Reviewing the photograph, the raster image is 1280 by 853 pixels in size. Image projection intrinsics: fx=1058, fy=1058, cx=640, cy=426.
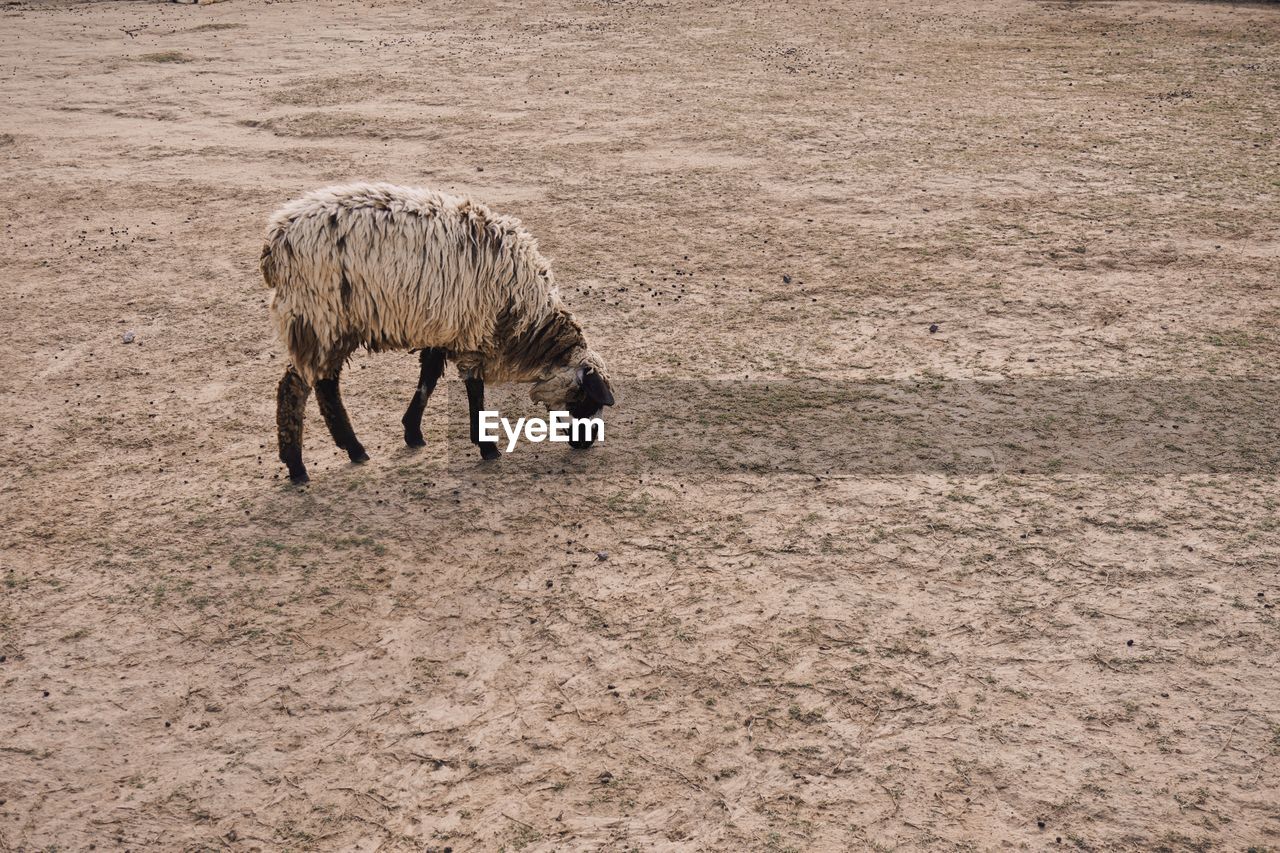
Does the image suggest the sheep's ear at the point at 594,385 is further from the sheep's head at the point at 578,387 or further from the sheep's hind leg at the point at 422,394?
the sheep's hind leg at the point at 422,394

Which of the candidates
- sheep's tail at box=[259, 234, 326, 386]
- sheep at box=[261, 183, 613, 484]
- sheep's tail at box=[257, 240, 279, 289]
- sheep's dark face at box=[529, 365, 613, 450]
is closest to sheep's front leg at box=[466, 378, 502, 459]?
sheep at box=[261, 183, 613, 484]

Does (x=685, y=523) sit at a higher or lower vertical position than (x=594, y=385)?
lower

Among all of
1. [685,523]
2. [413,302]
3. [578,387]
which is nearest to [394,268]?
[413,302]

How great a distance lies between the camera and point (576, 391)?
6.51 meters

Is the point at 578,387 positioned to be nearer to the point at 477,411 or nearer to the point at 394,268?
the point at 477,411

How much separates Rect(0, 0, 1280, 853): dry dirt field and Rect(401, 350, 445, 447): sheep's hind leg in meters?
0.12

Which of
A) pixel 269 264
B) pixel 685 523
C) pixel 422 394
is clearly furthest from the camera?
pixel 422 394

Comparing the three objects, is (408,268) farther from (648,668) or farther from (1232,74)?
(1232,74)

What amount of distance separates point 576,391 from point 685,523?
1.12m

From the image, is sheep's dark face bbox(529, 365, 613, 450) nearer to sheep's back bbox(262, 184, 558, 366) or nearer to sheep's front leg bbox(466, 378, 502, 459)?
sheep's front leg bbox(466, 378, 502, 459)

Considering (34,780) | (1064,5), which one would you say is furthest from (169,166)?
(1064,5)

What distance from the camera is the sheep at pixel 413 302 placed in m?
5.86

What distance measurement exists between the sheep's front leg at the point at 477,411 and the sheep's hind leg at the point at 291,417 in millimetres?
981

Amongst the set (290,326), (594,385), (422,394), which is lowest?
(422,394)
